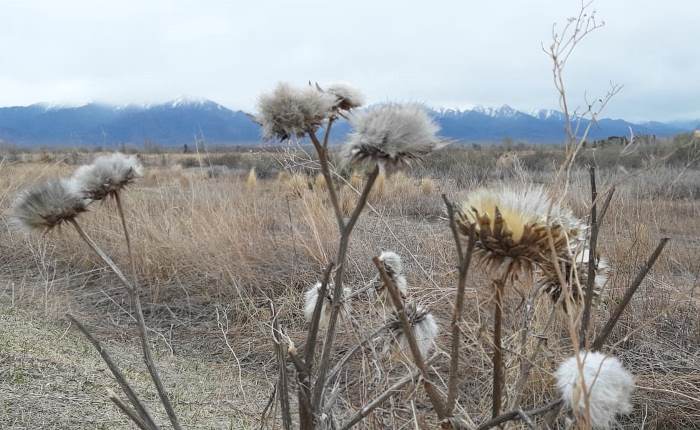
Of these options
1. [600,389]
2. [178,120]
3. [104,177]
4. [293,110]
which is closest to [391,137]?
[293,110]

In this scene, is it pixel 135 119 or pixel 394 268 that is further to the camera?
pixel 135 119

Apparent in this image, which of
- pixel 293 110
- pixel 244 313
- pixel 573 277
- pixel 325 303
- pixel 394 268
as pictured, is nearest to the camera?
pixel 293 110

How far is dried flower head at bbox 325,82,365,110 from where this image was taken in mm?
917

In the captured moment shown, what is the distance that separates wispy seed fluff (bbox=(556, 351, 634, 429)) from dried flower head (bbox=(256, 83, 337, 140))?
0.49m

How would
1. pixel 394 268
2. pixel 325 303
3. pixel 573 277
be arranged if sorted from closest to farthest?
1. pixel 573 277
2. pixel 394 268
3. pixel 325 303

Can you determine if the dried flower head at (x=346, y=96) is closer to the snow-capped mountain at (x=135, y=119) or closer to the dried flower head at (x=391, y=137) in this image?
the dried flower head at (x=391, y=137)

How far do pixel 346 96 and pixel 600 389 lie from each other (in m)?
0.56

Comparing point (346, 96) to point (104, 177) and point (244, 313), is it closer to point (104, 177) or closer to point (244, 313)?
point (104, 177)

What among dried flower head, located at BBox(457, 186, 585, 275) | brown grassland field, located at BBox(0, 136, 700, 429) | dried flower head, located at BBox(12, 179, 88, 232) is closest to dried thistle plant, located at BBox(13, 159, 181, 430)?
dried flower head, located at BBox(12, 179, 88, 232)

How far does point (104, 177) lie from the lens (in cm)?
103

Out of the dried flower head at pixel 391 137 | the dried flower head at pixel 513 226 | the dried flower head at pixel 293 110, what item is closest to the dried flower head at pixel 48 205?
the dried flower head at pixel 293 110

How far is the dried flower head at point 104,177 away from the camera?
3.35ft

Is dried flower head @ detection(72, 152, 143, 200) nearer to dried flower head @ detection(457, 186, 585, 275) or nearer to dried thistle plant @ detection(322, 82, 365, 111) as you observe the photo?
dried thistle plant @ detection(322, 82, 365, 111)

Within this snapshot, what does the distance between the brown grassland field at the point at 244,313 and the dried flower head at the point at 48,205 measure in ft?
0.88
